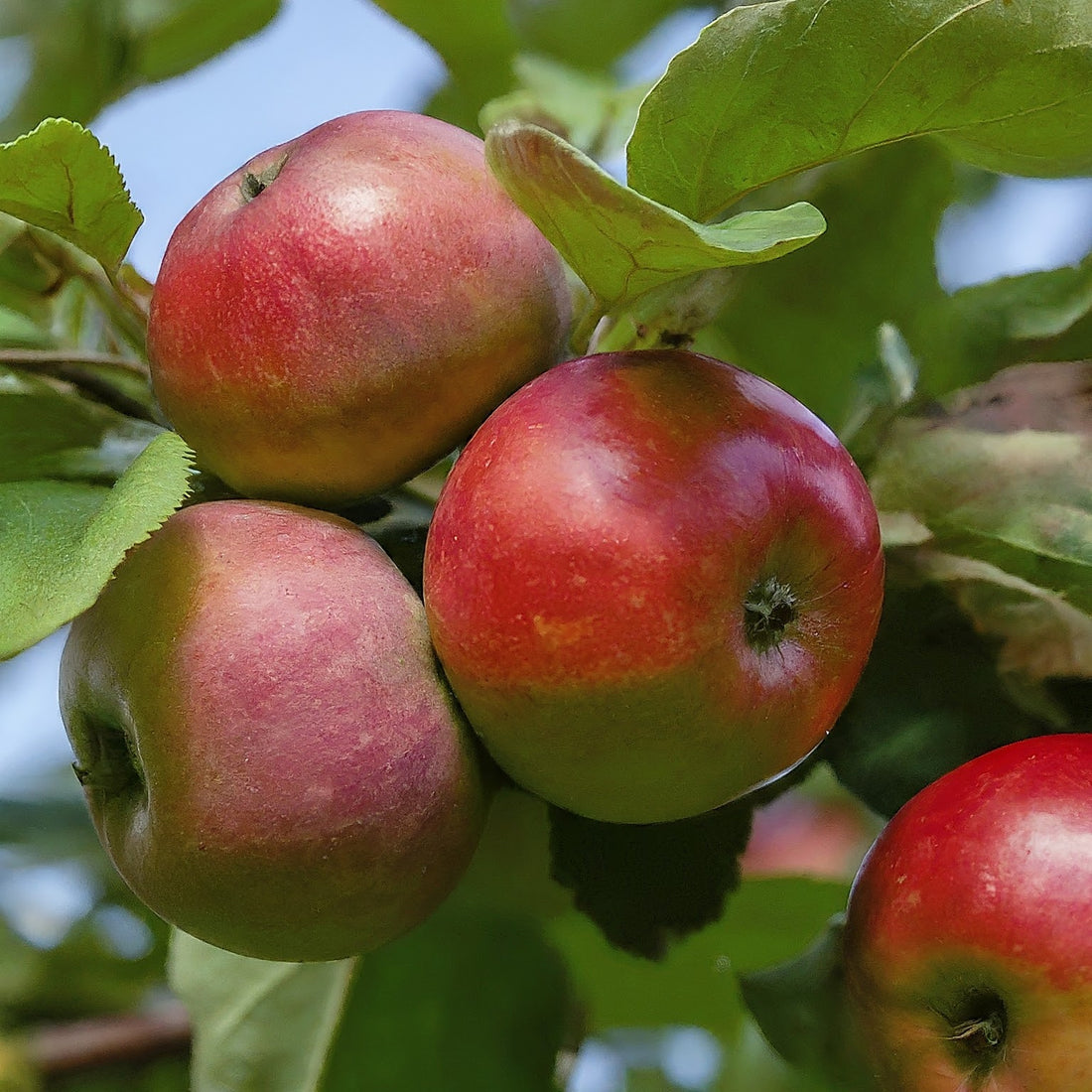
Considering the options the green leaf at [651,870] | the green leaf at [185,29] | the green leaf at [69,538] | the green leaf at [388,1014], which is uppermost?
the green leaf at [185,29]

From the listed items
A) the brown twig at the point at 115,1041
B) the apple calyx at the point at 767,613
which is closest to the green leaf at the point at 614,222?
the apple calyx at the point at 767,613

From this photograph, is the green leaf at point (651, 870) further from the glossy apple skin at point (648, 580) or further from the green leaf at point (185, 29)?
the green leaf at point (185, 29)

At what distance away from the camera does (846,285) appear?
2.60 ft

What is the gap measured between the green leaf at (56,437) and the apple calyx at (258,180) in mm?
137

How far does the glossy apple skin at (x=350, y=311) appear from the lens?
0.48 m

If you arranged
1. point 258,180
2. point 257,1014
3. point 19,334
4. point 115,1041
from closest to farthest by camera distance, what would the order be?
point 258,180, point 19,334, point 257,1014, point 115,1041

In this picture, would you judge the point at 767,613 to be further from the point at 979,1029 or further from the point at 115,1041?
the point at 115,1041

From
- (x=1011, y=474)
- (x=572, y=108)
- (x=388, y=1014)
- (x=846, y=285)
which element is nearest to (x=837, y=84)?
(x=1011, y=474)

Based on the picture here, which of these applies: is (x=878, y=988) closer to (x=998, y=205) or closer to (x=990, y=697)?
(x=990, y=697)

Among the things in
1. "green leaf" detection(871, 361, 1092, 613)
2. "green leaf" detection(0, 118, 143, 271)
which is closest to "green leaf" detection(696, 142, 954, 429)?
"green leaf" detection(871, 361, 1092, 613)

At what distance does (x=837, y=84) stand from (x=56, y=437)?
14.5 inches

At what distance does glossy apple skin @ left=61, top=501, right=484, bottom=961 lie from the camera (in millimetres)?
454

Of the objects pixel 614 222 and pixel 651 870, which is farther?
pixel 651 870

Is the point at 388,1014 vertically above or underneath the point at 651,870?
underneath
